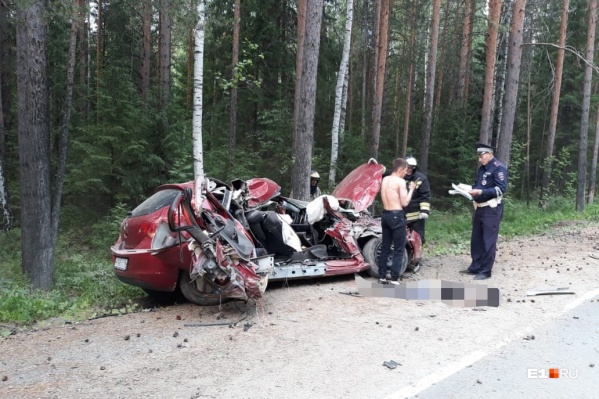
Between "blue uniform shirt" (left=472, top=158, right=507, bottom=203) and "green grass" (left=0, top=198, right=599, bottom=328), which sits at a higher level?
"blue uniform shirt" (left=472, top=158, right=507, bottom=203)

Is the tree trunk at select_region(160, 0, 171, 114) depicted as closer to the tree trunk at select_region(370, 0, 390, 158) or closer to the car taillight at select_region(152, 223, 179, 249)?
the tree trunk at select_region(370, 0, 390, 158)

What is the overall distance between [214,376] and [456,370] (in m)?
2.06

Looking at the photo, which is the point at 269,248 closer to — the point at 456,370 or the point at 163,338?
the point at 163,338

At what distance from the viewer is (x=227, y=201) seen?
6.07m

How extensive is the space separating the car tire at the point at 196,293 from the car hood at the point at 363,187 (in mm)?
2907

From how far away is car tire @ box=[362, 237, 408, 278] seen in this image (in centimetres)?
721

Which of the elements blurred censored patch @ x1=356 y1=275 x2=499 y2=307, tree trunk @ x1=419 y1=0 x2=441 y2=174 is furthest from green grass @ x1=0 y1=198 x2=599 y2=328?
blurred censored patch @ x1=356 y1=275 x2=499 y2=307

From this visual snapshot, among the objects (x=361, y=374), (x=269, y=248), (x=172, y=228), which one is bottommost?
(x=361, y=374)

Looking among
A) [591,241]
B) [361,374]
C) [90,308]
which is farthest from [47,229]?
[591,241]

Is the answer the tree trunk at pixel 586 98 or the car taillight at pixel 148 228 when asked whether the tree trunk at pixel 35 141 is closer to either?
the car taillight at pixel 148 228

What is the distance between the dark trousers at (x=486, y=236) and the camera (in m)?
7.36

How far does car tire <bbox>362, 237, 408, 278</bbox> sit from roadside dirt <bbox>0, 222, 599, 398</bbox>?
0.70 m

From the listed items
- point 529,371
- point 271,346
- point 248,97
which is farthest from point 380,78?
point 529,371

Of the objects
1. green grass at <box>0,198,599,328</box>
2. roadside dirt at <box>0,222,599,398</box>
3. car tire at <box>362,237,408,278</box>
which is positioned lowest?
green grass at <box>0,198,599,328</box>
